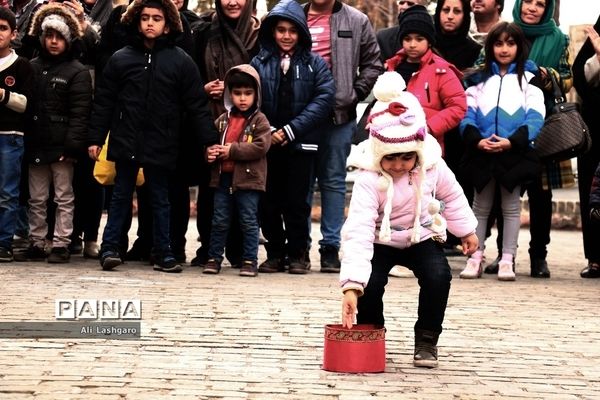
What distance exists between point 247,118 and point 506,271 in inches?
89.1

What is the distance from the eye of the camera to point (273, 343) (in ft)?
22.6

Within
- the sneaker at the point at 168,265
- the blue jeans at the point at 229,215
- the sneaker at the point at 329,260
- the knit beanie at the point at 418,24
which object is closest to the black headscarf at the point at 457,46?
the knit beanie at the point at 418,24

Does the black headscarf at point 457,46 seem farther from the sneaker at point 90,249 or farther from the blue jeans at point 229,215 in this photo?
the sneaker at point 90,249

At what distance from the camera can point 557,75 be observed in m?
10.8

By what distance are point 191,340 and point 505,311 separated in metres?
2.39

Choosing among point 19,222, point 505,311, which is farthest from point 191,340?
point 19,222

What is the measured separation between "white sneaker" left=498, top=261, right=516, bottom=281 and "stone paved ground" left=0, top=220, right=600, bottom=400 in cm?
11

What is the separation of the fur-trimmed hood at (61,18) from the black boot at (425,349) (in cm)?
492

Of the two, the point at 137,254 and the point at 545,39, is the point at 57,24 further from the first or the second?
the point at 545,39

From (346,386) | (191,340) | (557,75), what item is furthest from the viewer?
(557,75)

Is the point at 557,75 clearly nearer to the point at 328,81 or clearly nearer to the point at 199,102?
the point at 328,81

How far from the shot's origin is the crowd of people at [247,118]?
399 inches

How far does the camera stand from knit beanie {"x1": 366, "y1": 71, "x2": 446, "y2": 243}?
21.0 ft

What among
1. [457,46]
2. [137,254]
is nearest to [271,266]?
[137,254]
